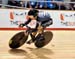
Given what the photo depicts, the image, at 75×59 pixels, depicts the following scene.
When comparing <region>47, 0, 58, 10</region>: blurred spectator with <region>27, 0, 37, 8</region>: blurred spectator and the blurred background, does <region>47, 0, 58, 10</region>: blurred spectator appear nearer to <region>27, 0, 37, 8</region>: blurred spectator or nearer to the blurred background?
the blurred background

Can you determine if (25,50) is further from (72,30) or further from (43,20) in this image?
(72,30)

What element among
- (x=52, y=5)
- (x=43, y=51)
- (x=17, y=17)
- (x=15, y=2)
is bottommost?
(x=43, y=51)

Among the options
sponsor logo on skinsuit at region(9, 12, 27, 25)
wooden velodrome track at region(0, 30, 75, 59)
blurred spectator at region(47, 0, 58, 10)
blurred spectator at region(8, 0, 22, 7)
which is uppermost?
blurred spectator at region(8, 0, 22, 7)

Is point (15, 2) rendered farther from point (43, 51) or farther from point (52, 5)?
point (43, 51)

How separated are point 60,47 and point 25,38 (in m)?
1.06

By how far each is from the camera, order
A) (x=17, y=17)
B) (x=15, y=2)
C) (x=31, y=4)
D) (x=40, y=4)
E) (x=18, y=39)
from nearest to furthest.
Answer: (x=18, y=39) < (x=17, y=17) < (x=40, y=4) < (x=31, y=4) < (x=15, y=2)

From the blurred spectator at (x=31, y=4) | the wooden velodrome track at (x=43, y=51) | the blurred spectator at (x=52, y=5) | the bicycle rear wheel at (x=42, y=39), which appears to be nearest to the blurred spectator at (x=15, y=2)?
the blurred spectator at (x=31, y=4)

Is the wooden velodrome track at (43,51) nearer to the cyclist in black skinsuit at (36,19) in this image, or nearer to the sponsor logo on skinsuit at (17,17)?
the cyclist in black skinsuit at (36,19)

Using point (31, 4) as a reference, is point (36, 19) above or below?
above

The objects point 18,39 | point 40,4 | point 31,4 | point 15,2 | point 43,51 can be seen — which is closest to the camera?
point 18,39

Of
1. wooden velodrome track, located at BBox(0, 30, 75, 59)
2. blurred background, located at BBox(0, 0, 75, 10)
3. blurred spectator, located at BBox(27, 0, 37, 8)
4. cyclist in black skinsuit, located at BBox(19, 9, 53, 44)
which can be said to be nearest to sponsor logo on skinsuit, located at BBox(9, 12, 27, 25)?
blurred background, located at BBox(0, 0, 75, 10)

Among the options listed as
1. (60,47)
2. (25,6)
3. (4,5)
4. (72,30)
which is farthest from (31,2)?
(60,47)

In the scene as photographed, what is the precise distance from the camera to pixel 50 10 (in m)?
10.4

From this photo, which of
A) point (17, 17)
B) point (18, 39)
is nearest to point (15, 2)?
point (17, 17)
